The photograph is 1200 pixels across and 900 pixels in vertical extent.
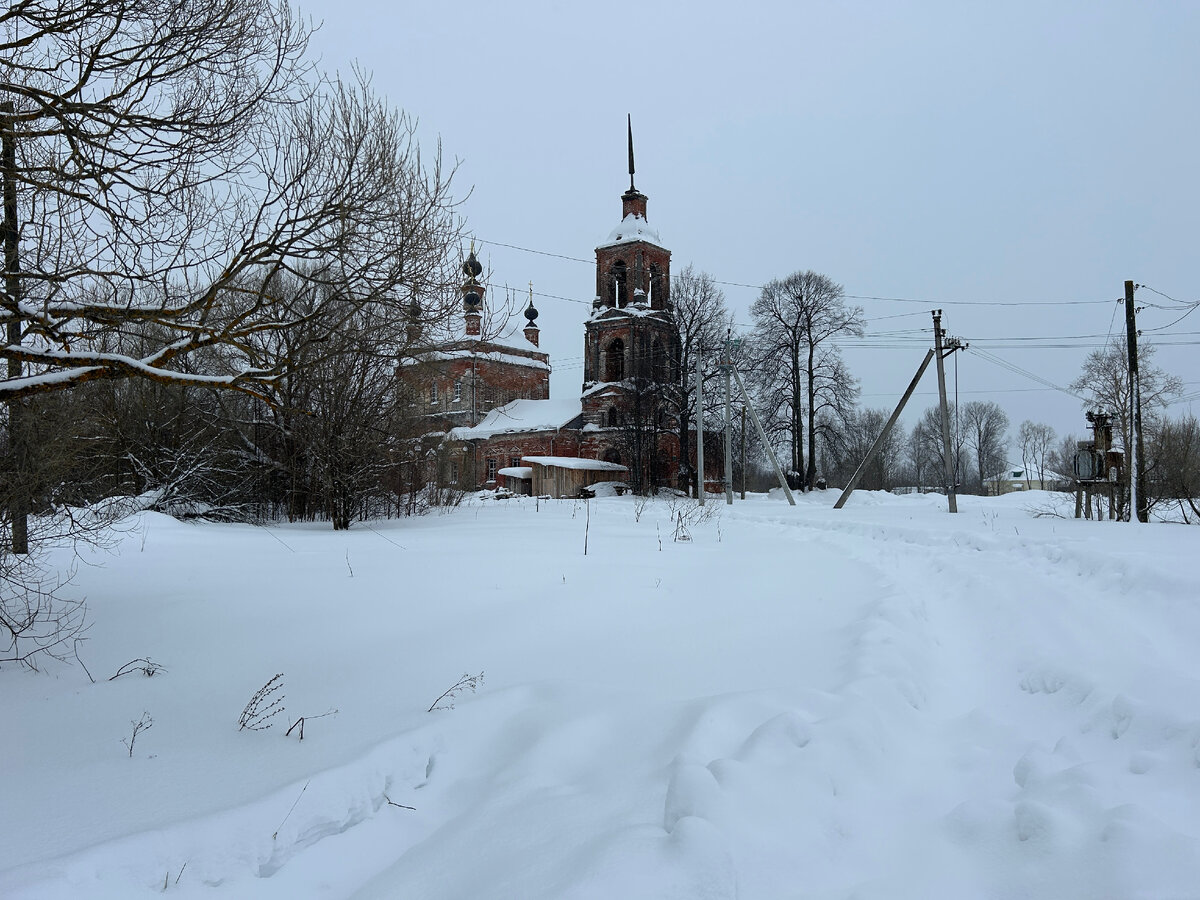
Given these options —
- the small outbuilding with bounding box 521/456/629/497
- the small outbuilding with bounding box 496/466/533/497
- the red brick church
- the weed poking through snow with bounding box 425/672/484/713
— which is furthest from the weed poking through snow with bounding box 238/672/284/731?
the small outbuilding with bounding box 496/466/533/497

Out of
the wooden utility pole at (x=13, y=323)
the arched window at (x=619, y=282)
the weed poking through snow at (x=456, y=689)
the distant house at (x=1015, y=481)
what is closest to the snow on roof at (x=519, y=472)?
the arched window at (x=619, y=282)

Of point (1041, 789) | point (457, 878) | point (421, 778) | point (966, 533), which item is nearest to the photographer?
point (457, 878)

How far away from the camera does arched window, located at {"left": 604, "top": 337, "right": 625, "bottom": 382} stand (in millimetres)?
43781

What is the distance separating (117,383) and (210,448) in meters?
2.21

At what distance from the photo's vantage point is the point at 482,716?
3721 millimetres

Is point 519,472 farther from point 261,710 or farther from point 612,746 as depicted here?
point 612,746

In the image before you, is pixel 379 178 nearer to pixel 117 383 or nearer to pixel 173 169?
pixel 173 169

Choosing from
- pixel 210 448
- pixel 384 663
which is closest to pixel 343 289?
pixel 384 663

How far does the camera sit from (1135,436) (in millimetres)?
18625

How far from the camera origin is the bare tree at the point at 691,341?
3850cm

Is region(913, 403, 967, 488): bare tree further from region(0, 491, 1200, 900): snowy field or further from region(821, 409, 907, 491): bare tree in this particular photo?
region(0, 491, 1200, 900): snowy field

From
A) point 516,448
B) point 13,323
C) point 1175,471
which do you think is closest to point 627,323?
point 516,448

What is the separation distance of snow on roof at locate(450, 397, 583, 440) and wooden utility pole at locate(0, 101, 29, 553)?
37.5 metres

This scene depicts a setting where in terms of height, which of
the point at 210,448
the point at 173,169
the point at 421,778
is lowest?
the point at 421,778
